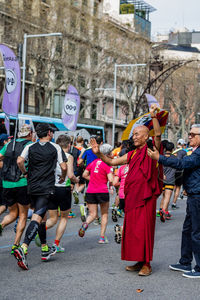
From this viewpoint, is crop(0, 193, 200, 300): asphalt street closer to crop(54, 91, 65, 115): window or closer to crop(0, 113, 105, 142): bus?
crop(0, 113, 105, 142): bus

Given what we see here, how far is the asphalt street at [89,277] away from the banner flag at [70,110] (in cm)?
919

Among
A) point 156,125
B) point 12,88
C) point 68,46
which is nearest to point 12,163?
point 156,125

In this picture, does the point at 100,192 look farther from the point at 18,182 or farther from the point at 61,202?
the point at 18,182

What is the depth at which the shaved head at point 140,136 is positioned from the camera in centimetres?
638

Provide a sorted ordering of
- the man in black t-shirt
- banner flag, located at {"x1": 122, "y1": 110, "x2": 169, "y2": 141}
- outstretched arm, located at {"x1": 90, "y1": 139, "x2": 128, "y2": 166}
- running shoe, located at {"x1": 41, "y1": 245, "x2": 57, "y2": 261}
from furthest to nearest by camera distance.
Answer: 1. running shoe, located at {"x1": 41, "y1": 245, "x2": 57, "y2": 261}
2. the man in black t-shirt
3. banner flag, located at {"x1": 122, "y1": 110, "x2": 169, "y2": 141}
4. outstretched arm, located at {"x1": 90, "y1": 139, "x2": 128, "y2": 166}

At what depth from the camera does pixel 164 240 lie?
888 cm

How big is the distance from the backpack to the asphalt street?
42.1 inches

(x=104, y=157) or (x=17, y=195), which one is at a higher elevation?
(x=104, y=157)

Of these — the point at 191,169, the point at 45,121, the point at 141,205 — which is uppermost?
the point at 191,169

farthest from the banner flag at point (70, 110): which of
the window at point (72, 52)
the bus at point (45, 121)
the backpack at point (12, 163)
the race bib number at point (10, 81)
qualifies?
the window at point (72, 52)

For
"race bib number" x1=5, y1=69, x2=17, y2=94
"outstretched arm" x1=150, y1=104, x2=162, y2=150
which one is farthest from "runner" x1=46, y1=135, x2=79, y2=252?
"race bib number" x1=5, y1=69, x2=17, y2=94

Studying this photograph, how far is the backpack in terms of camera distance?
23.9 feet

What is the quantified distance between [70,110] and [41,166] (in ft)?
36.6

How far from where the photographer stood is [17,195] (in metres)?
7.29
